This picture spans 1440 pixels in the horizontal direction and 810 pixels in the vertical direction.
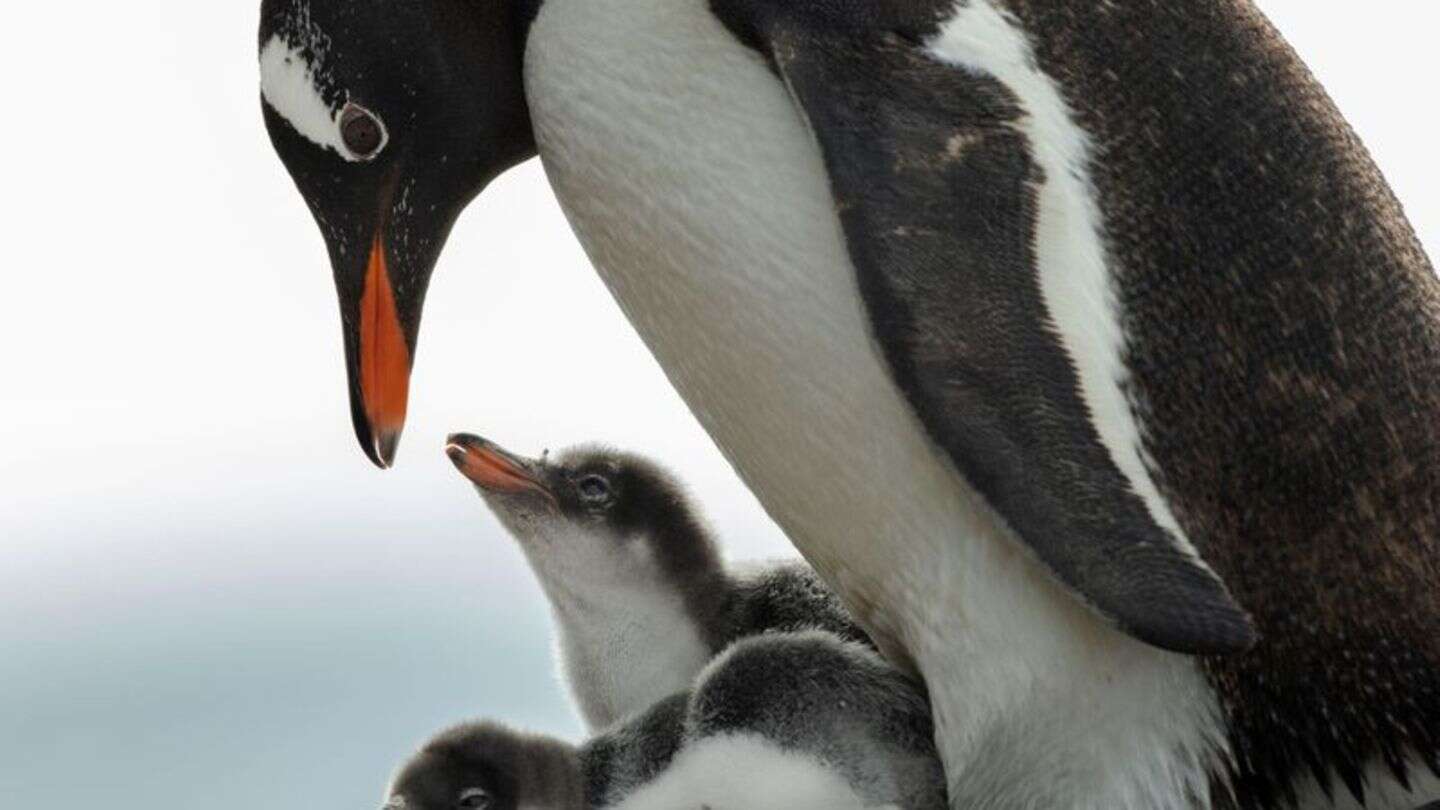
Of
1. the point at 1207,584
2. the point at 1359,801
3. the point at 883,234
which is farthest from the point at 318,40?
the point at 1359,801

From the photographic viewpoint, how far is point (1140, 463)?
1679mm

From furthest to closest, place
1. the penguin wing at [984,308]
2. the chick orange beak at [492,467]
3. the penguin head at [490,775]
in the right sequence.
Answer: the chick orange beak at [492,467], the penguin head at [490,775], the penguin wing at [984,308]

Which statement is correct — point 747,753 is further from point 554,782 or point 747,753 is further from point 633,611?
point 633,611

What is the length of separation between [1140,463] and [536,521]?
24.6 inches

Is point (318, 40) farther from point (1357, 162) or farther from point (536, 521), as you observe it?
point (1357, 162)

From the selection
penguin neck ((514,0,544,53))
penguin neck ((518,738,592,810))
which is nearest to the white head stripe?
penguin neck ((514,0,544,53))

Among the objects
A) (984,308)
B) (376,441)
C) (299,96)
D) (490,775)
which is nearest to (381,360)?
(376,441)

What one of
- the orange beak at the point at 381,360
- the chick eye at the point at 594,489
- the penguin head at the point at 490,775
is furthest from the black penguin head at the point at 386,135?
the chick eye at the point at 594,489

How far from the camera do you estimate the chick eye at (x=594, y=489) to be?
2.17 m

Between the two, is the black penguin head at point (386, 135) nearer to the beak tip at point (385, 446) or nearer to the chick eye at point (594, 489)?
the beak tip at point (385, 446)

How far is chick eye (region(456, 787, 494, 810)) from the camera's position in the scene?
6.19 ft

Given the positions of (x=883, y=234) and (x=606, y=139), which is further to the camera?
(x=606, y=139)

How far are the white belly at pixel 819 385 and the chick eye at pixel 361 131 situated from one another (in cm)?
11

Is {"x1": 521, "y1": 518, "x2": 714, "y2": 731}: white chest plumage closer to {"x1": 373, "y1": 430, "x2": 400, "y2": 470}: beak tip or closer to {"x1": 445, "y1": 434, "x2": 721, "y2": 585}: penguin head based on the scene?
{"x1": 445, "y1": 434, "x2": 721, "y2": 585}: penguin head
